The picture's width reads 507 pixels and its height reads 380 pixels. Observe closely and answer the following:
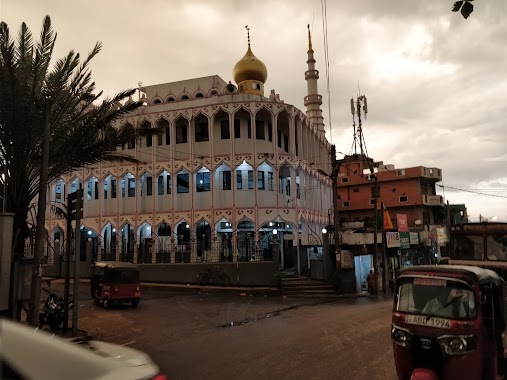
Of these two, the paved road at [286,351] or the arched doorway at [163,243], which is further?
the arched doorway at [163,243]

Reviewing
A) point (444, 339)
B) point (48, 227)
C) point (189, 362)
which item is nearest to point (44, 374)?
point (444, 339)

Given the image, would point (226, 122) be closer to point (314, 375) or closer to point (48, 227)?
point (48, 227)

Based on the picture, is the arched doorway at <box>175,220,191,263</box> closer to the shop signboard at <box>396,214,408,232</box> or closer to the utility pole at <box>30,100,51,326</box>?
the shop signboard at <box>396,214,408,232</box>

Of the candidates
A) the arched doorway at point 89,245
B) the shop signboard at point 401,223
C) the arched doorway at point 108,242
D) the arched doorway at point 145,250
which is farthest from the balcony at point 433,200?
the arched doorway at point 89,245

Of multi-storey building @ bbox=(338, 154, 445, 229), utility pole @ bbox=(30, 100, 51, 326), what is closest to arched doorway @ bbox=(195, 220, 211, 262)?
utility pole @ bbox=(30, 100, 51, 326)

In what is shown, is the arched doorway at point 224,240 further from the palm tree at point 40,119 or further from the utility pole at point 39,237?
the utility pole at point 39,237

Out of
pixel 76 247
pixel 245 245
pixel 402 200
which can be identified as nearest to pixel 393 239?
pixel 245 245

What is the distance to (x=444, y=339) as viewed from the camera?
5.54 metres

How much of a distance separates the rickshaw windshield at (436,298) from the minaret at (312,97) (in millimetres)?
42207

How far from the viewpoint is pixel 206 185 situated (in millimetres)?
28859

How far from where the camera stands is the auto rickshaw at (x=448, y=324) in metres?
5.46

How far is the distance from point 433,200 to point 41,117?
45.6 m

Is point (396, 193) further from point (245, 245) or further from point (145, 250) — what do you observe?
point (145, 250)

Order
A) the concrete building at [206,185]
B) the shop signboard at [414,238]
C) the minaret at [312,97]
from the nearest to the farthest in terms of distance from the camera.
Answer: the concrete building at [206,185] < the shop signboard at [414,238] < the minaret at [312,97]
